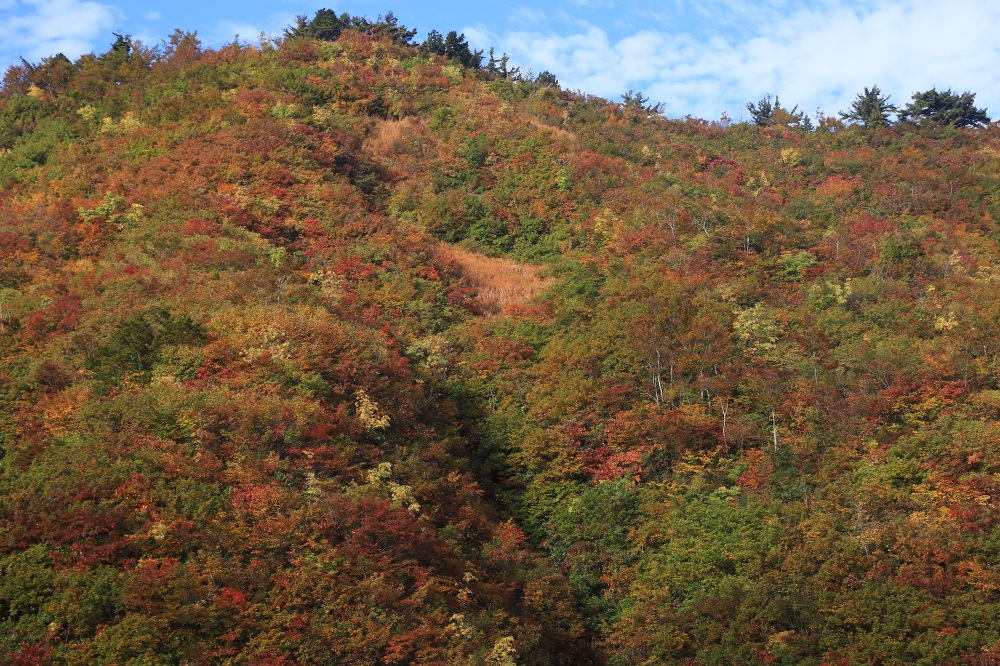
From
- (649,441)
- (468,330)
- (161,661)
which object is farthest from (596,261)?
(161,661)

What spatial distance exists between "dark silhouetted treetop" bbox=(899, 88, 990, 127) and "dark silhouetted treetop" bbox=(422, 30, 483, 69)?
27251 millimetres

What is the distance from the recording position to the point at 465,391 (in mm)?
31719

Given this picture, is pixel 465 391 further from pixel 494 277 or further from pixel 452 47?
pixel 452 47

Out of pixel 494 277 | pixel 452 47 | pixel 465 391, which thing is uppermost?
pixel 452 47

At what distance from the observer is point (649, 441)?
94.5 feet

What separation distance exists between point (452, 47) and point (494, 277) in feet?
87.2

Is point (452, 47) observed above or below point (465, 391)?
above

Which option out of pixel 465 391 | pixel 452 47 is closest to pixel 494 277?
pixel 465 391

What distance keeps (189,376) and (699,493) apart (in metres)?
15.3

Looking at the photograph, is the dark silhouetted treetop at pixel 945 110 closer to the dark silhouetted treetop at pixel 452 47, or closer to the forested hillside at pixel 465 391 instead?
the forested hillside at pixel 465 391

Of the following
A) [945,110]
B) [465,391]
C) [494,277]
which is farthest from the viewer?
[945,110]

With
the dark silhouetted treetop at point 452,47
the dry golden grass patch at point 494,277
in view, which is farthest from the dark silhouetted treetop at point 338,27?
the dry golden grass patch at point 494,277

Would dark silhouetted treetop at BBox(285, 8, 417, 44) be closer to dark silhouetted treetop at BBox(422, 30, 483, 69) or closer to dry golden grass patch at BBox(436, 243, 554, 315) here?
dark silhouetted treetop at BBox(422, 30, 483, 69)

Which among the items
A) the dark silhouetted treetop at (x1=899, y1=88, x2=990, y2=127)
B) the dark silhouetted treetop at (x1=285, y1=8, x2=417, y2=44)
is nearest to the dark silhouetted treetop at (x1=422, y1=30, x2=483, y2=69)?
the dark silhouetted treetop at (x1=285, y1=8, x2=417, y2=44)
